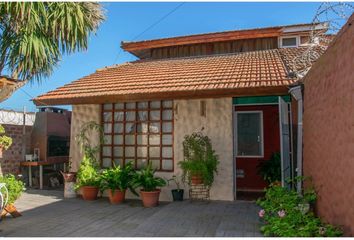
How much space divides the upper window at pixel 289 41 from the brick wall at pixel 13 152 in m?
11.5

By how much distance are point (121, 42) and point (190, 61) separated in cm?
404

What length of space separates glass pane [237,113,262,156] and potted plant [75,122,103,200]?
5.23 meters

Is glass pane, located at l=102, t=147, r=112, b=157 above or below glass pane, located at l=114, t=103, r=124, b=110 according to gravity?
below

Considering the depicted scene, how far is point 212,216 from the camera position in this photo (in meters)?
7.61

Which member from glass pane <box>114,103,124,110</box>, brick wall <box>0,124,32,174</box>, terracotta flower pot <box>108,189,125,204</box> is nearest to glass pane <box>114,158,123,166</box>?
terracotta flower pot <box>108,189,125,204</box>

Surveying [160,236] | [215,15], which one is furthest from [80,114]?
[160,236]

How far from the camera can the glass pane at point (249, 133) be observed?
1252 centimetres

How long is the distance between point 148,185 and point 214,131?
98.4 inches

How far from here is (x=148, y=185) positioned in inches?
362

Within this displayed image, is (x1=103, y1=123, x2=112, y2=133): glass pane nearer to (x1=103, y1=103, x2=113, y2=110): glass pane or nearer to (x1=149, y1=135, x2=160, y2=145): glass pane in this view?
(x1=103, y1=103, x2=113, y2=110): glass pane

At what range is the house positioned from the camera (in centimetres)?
921

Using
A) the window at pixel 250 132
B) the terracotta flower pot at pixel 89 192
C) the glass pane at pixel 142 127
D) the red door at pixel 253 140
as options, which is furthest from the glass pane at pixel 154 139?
the window at pixel 250 132

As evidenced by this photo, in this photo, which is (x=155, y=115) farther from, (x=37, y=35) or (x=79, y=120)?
(x=37, y=35)

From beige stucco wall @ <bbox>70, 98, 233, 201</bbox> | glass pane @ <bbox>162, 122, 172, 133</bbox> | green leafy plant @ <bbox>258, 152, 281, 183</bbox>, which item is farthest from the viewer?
glass pane @ <bbox>162, 122, 172, 133</bbox>
